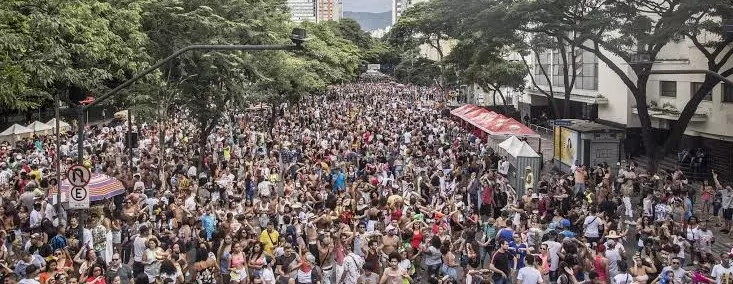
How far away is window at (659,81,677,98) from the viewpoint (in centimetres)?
3389

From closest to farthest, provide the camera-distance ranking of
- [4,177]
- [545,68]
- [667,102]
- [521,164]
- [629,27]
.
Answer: [4,177] → [521,164] → [629,27] → [667,102] → [545,68]

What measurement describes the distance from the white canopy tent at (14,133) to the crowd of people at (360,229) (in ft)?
26.0

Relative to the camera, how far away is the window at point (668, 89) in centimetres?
3389

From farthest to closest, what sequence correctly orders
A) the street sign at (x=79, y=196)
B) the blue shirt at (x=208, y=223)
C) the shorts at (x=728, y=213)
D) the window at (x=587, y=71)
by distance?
1. the window at (x=587, y=71)
2. the shorts at (x=728, y=213)
3. the blue shirt at (x=208, y=223)
4. the street sign at (x=79, y=196)

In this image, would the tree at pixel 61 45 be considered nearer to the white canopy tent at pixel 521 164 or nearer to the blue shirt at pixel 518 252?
the blue shirt at pixel 518 252

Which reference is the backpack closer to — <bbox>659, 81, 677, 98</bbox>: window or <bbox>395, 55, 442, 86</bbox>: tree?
<bbox>659, 81, 677, 98</bbox>: window

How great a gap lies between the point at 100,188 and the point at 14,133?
18.9 meters

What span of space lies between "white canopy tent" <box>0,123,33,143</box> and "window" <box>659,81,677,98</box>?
27565 mm

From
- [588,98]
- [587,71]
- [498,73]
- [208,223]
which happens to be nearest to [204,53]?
[208,223]

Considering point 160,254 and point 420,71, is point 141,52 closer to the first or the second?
point 160,254

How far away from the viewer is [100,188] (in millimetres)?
17125

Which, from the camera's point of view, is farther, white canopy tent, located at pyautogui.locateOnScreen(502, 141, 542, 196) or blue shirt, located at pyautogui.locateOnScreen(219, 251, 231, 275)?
white canopy tent, located at pyautogui.locateOnScreen(502, 141, 542, 196)

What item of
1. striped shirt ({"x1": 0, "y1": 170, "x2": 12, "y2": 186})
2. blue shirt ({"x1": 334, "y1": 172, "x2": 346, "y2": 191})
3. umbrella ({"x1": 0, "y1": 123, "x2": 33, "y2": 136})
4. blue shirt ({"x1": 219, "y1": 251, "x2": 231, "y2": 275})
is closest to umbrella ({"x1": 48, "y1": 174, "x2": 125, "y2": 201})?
striped shirt ({"x1": 0, "y1": 170, "x2": 12, "y2": 186})

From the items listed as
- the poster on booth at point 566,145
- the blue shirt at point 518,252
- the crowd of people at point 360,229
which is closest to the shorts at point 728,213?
the crowd of people at point 360,229
